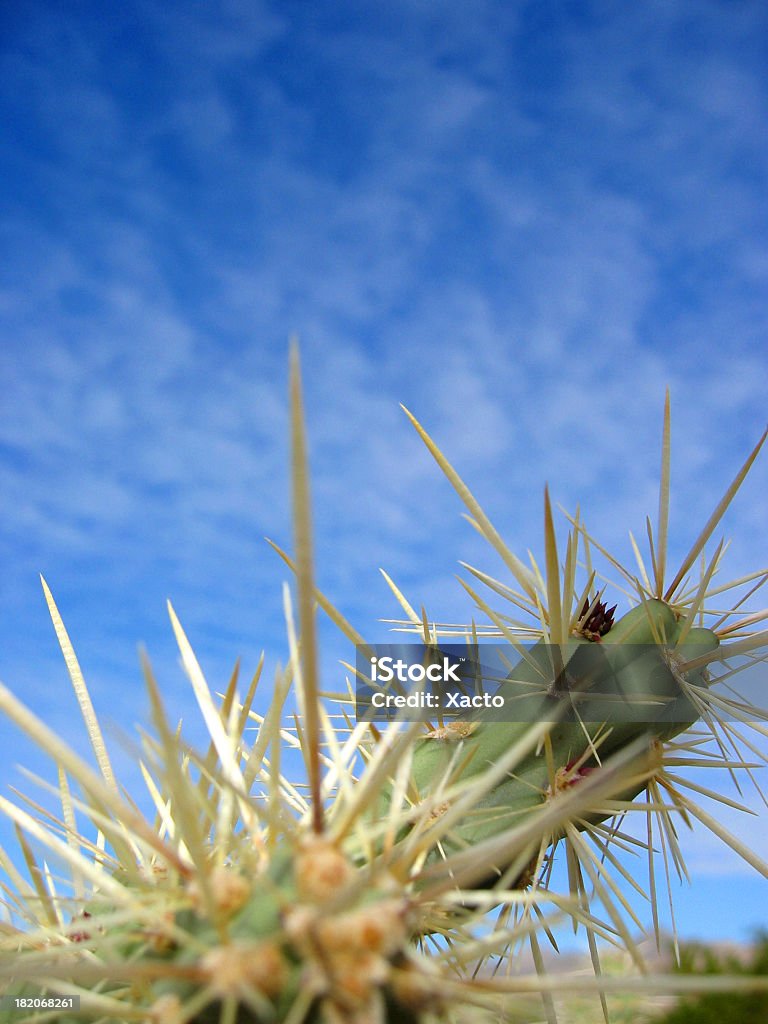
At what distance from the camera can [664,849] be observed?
141 cm

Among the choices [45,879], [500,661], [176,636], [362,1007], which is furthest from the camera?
[500,661]

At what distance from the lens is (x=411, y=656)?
4.83 ft

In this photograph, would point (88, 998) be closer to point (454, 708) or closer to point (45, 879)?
point (45, 879)

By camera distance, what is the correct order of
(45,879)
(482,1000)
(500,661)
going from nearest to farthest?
(482,1000) → (45,879) → (500,661)

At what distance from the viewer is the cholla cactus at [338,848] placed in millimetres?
623

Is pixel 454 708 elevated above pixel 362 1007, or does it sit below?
above

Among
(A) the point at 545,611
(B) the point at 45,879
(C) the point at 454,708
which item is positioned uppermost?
(A) the point at 545,611

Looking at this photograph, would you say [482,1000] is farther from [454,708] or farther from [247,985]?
[454,708]

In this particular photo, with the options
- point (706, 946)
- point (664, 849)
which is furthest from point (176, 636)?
point (664, 849)

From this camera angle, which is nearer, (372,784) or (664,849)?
(372,784)

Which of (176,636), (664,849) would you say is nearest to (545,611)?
(664,849)

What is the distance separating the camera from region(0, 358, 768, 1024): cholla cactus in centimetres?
62

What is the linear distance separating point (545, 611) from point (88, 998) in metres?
0.90

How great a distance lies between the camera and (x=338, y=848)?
69 centimetres
